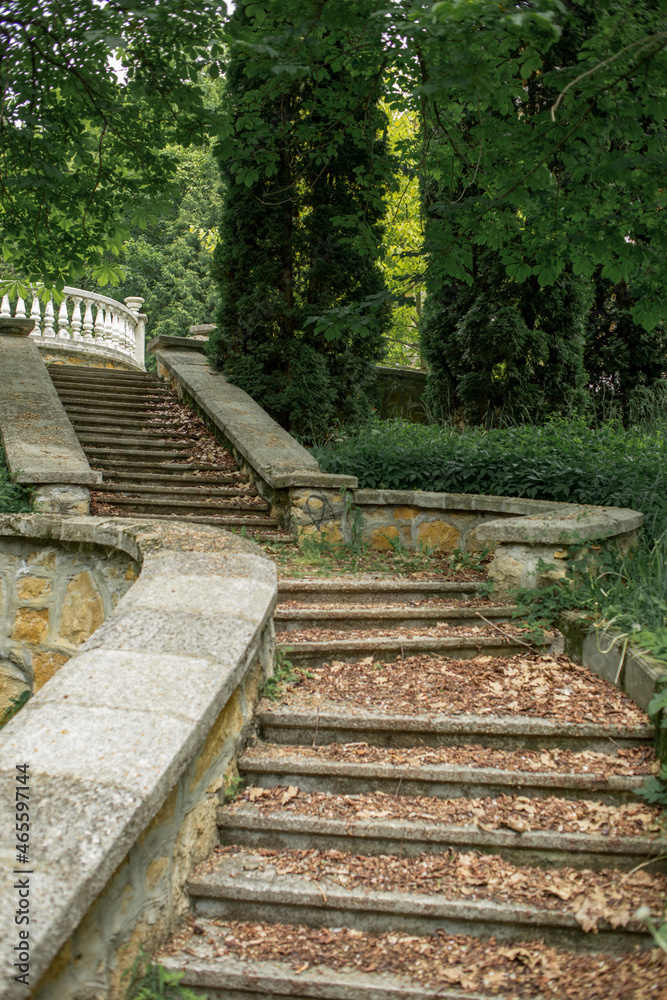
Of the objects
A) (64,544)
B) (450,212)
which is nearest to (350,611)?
(64,544)

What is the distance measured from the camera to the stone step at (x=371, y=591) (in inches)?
164

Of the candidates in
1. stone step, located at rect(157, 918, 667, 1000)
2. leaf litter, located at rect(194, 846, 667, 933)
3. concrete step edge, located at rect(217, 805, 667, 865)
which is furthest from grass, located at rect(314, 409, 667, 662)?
stone step, located at rect(157, 918, 667, 1000)

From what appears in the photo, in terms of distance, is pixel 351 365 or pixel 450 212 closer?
pixel 450 212

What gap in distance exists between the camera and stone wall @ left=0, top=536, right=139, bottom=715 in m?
3.75

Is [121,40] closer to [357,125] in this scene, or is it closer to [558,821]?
[357,125]

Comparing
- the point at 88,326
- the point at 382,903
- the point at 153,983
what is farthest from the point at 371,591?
the point at 88,326

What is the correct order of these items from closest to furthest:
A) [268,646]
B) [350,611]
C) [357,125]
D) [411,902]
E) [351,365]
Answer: [411,902] → [268,646] → [350,611] → [357,125] → [351,365]

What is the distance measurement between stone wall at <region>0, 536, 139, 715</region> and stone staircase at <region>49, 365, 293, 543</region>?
62.6 inches

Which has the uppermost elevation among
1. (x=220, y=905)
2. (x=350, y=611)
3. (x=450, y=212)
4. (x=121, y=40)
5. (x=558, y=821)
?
(x=121, y=40)

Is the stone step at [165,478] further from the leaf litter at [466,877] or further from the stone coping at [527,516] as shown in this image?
the leaf litter at [466,877]

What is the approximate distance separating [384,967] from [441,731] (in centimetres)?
92

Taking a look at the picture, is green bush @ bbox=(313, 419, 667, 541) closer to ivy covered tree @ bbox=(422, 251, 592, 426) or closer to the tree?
ivy covered tree @ bbox=(422, 251, 592, 426)

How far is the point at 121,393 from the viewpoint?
363 inches

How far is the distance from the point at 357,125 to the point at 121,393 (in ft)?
15.4
